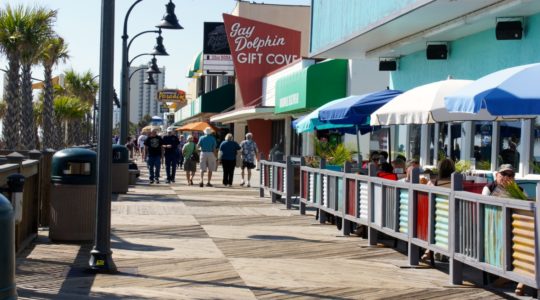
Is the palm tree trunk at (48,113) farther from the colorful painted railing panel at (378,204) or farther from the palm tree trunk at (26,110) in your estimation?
the colorful painted railing panel at (378,204)

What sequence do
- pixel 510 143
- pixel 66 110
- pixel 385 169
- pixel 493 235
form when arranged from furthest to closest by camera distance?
1. pixel 66 110
2. pixel 510 143
3. pixel 385 169
4. pixel 493 235

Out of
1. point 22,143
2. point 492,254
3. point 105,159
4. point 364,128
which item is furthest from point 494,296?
point 22,143

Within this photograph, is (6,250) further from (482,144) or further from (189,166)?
(189,166)

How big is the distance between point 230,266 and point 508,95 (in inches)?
137

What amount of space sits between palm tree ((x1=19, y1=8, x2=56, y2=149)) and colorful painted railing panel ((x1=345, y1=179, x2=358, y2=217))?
2279 centimetres

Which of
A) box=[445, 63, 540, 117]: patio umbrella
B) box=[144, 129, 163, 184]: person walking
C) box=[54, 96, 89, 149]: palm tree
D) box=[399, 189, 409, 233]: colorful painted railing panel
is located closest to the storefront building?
box=[399, 189, 409, 233]: colorful painted railing panel

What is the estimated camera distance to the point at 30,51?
113 ft

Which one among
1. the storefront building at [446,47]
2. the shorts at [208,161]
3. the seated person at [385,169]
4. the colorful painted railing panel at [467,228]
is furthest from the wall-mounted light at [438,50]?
the colorful painted railing panel at [467,228]

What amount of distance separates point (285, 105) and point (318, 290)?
25.9 metres

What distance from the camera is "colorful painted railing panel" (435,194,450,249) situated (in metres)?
9.89

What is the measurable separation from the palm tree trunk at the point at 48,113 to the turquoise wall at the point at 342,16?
2346 centimetres

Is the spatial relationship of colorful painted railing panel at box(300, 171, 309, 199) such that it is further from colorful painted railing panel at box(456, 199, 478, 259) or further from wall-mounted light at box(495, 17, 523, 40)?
colorful painted railing panel at box(456, 199, 478, 259)

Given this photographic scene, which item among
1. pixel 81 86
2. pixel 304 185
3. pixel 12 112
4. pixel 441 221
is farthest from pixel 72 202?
pixel 81 86

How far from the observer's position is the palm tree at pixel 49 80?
151 feet
